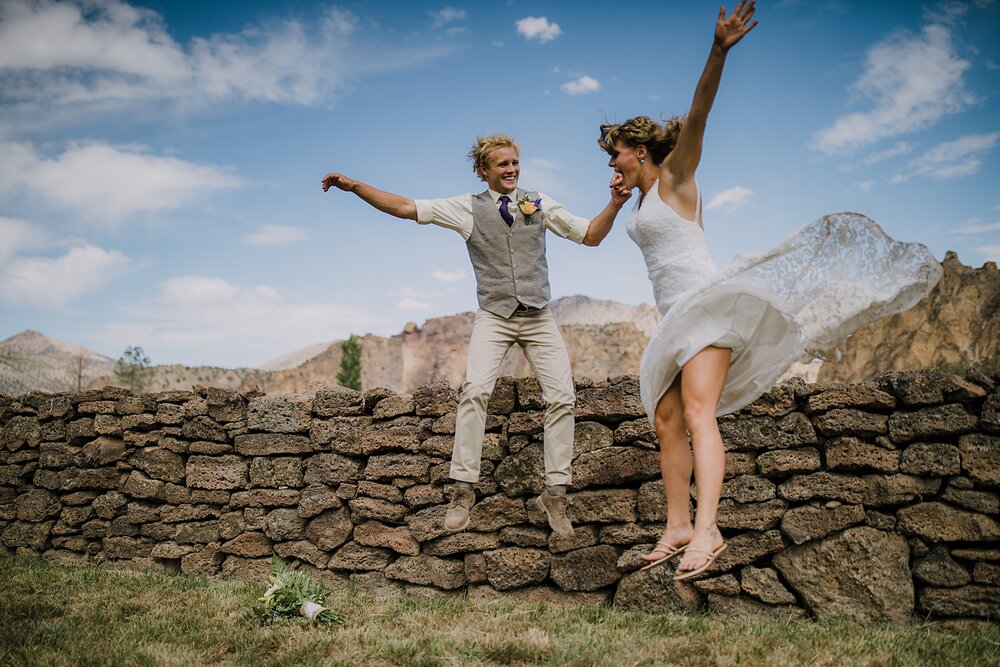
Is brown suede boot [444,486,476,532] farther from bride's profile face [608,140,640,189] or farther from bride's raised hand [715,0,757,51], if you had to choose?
bride's raised hand [715,0,757,51]

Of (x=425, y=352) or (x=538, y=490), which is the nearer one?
(x=538, y=490)

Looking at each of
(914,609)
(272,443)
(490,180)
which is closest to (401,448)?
(272,443)

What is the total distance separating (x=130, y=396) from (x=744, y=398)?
17.2ft

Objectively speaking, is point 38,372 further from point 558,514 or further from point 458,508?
point 558,514

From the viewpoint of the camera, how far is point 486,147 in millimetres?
4223

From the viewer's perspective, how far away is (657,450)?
438 centimetres

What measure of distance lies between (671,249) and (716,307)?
1.15 feet

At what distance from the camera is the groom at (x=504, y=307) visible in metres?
4.04

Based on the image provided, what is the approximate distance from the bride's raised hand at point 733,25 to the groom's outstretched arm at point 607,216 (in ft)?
3.56

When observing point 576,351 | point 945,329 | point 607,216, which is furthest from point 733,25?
point 576,351

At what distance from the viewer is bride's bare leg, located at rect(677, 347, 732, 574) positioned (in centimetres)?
275

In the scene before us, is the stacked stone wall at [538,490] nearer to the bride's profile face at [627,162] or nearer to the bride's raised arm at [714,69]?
the bride's profile face at [627,162]

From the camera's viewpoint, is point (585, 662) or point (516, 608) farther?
point (516, 608)

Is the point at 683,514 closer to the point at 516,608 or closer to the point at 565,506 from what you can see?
the point at 565,506
